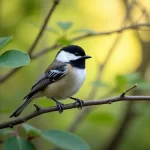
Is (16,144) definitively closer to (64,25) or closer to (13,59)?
(13,59)

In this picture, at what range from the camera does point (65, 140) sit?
169cm

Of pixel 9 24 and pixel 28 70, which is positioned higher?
pixel 9 24

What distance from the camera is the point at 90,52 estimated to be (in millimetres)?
4004

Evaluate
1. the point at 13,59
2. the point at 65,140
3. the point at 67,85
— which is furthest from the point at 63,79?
the point at 13,59

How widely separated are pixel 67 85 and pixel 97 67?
106cm

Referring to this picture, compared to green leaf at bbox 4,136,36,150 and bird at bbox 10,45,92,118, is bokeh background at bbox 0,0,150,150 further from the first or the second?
green leaf at bbox 4,136,36,150

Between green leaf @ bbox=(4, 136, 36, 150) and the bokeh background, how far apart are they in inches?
31.4

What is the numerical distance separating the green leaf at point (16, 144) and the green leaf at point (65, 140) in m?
0.08

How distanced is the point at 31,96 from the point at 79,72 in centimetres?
32

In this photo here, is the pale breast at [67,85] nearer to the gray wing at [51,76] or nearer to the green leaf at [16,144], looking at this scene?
the gray wing at [51,76]

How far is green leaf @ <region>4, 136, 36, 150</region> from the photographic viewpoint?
1612 millimetres

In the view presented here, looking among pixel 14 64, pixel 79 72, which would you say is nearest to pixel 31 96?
pixel 79 72

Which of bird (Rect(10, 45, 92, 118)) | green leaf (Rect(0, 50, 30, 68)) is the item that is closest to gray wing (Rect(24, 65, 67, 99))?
bird (Rect(10, 45, 92, 118))

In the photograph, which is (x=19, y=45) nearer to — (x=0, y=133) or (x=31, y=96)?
(x=31, y=96)
